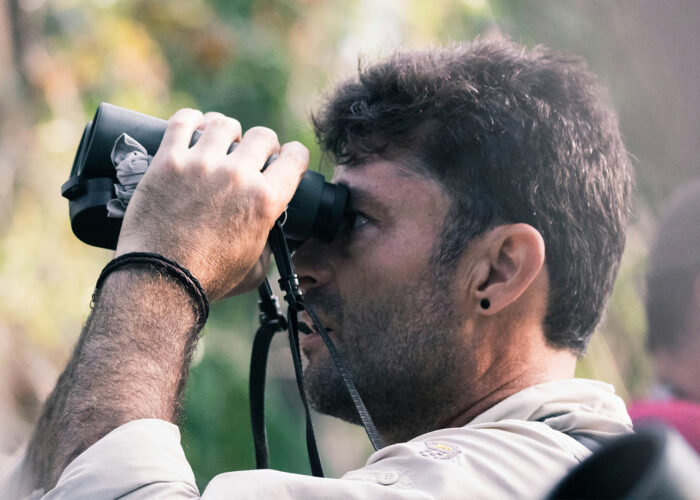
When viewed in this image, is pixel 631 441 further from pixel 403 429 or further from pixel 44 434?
pixel 44 434

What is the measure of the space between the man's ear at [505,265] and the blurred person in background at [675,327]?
0.24m

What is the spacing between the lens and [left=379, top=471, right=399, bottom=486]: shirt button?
1247mm

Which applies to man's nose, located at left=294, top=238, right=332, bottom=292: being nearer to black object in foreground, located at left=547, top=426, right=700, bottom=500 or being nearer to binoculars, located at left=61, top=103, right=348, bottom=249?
binoculars, located at left=61, top=103, right=348, bottom=249

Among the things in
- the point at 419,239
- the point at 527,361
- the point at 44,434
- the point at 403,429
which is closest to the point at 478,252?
the point at 419,239

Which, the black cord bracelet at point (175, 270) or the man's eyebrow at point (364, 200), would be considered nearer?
the black cord bracelet at point (175, 270)

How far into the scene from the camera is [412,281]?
5.65 feet

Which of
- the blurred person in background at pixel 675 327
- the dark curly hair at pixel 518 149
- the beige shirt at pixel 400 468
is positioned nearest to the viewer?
the beige shirt at pixel 400 468

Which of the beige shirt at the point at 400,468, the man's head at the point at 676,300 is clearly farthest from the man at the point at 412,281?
the man's head at the point at 676,300

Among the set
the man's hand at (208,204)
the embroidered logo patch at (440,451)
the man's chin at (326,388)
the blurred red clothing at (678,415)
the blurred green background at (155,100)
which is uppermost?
the blurred green background at (155,100)

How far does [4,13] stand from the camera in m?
4.54

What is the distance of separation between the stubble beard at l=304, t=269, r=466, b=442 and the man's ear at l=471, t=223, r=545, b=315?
65 mm

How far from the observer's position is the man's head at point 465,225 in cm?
170

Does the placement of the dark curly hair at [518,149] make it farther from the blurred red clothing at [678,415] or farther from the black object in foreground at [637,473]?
the black object in foreground at [637,473]

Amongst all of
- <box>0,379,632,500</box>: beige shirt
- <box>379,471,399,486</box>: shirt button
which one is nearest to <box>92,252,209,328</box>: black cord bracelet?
<box>0,379,632,500</box>: beige shirt
